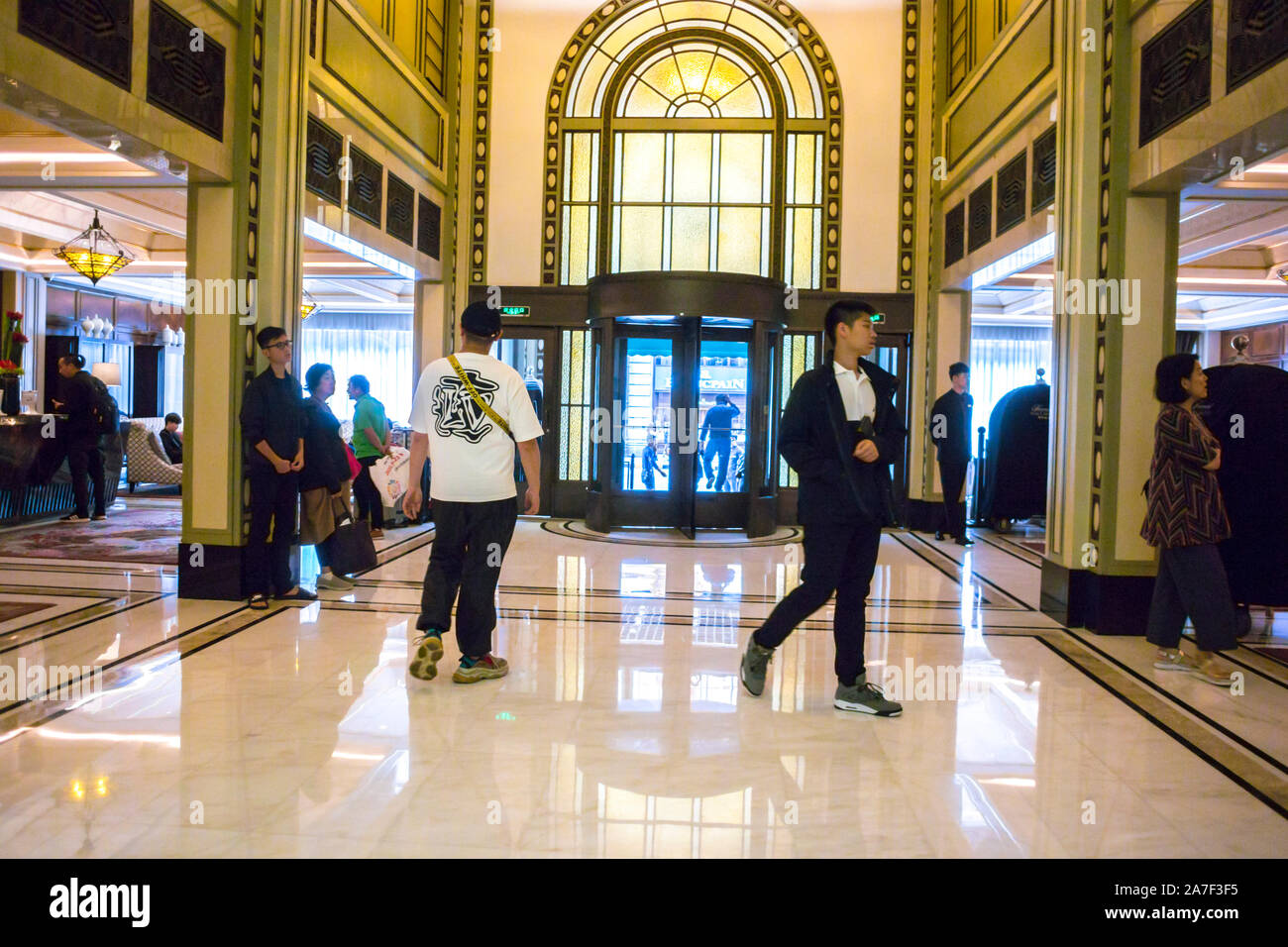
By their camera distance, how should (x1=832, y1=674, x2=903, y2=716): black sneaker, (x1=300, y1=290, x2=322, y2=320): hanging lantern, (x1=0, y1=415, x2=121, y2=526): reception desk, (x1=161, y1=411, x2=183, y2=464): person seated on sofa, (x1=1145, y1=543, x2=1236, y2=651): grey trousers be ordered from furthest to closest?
1. (x1=300, y1=290, x2=322, y2=320): hanging lantern
2. (x1=161, y1=411, x2=183, y2=464): person seated on sofa
3. (x1=0, y1=415, x2=121, y2=526): reception desk
4. (x1=1145, y1=543, x2=1236, y2=651): grey trousers
5. (x1=832, y1=674, x2=903, y2=716): black sneaker

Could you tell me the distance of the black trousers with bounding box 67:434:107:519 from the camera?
8883 millimetres

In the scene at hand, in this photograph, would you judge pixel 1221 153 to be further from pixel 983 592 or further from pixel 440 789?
pixel 440 789

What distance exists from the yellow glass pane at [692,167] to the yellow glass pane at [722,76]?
0.47 m

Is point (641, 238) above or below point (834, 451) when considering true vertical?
above

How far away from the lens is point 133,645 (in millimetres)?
4441

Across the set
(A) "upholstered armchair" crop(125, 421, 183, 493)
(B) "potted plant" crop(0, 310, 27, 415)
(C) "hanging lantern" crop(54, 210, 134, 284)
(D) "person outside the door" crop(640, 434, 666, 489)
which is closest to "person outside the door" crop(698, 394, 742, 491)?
(D) "person outside the door" crop(640, 434, 666, 489)

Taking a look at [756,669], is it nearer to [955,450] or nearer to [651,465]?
[651,465]

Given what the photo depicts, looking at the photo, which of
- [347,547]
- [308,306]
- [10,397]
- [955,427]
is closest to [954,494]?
Result: [955,427]

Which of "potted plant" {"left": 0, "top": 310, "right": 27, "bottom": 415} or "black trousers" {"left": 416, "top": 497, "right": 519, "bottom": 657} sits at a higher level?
"potted plant" {"left": 0, "top": 310, "right": 27, "bottom": 415}

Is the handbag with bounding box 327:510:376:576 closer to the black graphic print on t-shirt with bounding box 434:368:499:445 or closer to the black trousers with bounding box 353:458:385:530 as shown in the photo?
the black trousers with bounding box 353:458:385:530

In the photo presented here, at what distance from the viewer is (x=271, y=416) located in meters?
5.33

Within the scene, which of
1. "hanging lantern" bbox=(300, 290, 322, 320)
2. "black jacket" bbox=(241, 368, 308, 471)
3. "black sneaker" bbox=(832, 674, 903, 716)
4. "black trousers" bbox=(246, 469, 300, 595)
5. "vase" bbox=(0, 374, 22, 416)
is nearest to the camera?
"black sneaker" bbox=(832, 674, 903, 716)

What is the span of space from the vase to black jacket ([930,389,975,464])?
7.94 m

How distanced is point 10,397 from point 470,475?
696 cm
